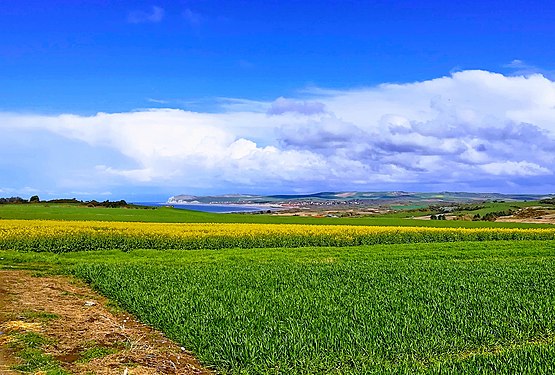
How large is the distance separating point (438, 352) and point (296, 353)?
2.75m

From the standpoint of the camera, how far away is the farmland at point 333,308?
28.3 feet

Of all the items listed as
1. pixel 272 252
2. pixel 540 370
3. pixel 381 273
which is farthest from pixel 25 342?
pixel 272 252

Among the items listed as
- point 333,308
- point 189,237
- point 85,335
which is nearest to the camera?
point 85,335

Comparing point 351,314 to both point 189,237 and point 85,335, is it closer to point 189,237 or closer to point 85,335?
point 85,335

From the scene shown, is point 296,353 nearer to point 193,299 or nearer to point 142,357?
point 142,357

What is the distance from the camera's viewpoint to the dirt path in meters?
8.99

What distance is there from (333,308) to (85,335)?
5.88m

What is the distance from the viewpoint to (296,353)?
346 inches

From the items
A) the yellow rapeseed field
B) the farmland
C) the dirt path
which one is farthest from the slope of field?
the yellow rapeseed field

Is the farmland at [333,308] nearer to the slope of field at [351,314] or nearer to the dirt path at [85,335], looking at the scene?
the slope of field at [351,314]

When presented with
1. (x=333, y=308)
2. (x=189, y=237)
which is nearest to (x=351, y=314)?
(x=333, y=308)

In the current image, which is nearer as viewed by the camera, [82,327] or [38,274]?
[82,327]

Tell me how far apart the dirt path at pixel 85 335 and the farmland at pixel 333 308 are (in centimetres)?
45

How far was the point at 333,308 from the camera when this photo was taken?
1234 cm
